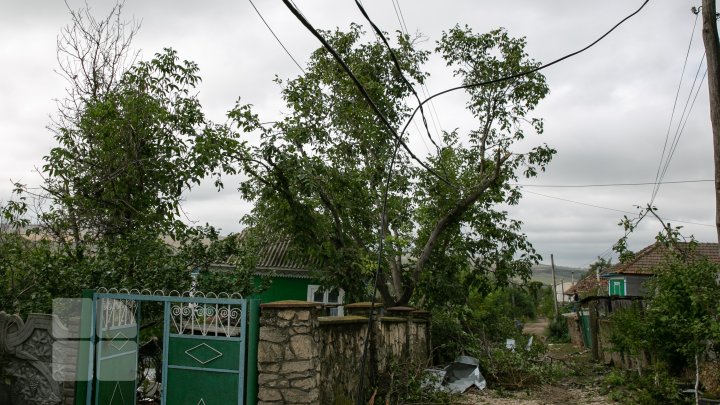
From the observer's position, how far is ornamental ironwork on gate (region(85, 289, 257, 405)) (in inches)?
275

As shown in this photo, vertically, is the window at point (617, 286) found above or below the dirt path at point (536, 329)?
above

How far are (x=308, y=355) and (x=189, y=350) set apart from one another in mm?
1434

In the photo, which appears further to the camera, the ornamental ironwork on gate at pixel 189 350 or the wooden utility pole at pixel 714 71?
the wooden utility pole at pixel 714 71

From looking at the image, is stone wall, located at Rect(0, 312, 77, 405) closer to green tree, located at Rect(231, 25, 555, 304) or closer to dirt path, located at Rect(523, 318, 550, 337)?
green tree, located at Rect(231, 25, 555, 304)

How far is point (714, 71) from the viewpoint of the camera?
8.10 m

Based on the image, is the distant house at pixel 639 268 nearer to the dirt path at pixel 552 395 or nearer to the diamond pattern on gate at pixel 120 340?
the dirt path at pixel 552 395

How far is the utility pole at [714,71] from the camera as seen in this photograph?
805cm

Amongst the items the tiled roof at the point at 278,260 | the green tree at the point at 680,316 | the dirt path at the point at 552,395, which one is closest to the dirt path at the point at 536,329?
the tiled roof at the point at 278,260

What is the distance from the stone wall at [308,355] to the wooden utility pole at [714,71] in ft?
16.7

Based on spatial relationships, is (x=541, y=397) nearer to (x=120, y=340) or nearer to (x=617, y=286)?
(x=120, y=340)

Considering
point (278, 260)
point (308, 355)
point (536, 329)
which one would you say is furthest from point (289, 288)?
point (536, 329)

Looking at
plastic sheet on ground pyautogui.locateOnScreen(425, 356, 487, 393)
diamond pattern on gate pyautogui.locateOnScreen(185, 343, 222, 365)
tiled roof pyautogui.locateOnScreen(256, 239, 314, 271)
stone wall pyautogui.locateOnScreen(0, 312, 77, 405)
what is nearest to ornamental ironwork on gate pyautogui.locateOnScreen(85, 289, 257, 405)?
diamond pattern on gate pyautogui.locateOnScreen(185, 343, 222, 365)

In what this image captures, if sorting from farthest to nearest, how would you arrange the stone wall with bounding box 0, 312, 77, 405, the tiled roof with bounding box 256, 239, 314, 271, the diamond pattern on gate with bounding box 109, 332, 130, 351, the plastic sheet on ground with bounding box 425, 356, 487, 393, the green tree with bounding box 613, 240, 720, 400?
the tiled roof with bounding box 256, 239, 314, 271 < the plastic sheet on ground with bounding box 425, 356, 487, 393 < the green tree with bounding box 613, 240, 720, 400 < the diamond pattern on gate with bounding box 109, 332, 130, 351 < the stone wall with bounding box 0, 312, 77, 405

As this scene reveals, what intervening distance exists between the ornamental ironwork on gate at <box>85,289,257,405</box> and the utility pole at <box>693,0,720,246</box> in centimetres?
623
